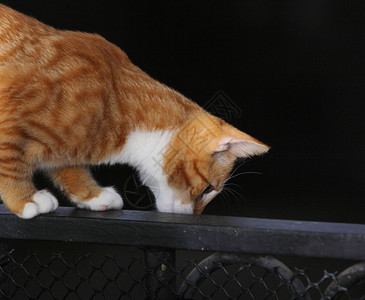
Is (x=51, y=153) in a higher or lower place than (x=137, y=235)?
lower

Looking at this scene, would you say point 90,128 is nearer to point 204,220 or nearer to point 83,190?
point 83,190

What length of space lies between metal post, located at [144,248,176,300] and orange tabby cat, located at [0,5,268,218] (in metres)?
0.29

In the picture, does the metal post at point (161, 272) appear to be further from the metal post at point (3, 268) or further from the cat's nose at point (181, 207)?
the cat's nose at point (181, 207)

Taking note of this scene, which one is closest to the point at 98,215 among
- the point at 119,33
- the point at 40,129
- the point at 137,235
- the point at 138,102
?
the point at 137,235

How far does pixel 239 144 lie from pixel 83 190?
384 mm

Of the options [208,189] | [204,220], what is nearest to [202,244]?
[204,220]

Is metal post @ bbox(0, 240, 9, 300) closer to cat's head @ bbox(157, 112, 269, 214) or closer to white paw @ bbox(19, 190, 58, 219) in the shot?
white paw @ bbox(19, 190, 58, 219)

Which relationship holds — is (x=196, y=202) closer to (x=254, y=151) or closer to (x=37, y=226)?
(x=254, y=151)

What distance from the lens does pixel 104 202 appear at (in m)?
1.31

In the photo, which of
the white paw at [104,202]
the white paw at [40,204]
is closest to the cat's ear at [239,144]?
the white paw at [104,202]

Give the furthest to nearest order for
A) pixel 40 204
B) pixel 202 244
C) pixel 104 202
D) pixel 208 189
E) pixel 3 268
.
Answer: pixel 208 189 < pixel 104 202 < pixel 40 204 < pixel 3 268 < pixel 202 244

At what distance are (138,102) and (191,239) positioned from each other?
2.01 feet

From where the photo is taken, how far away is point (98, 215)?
871 mm

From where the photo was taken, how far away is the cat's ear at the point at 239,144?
1.28 m
